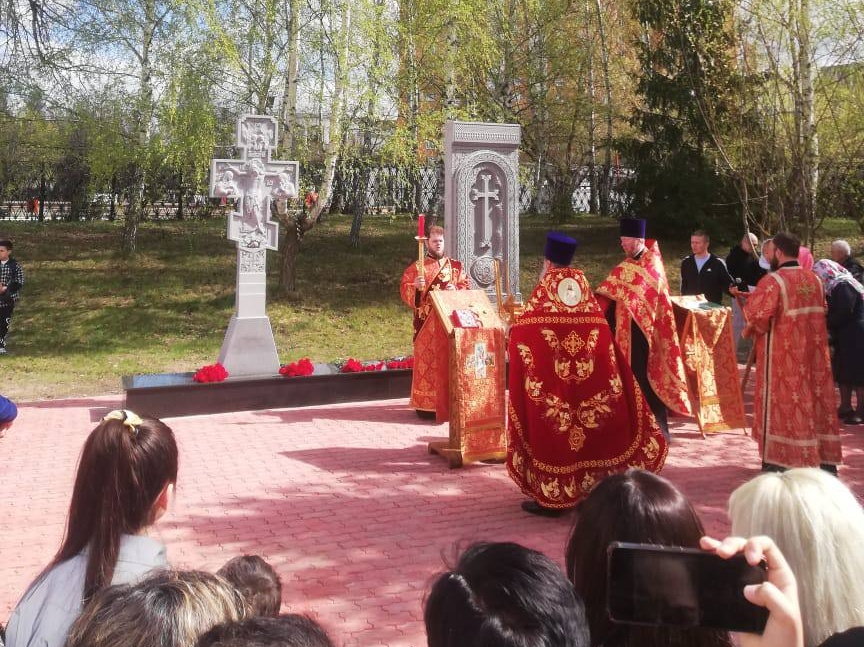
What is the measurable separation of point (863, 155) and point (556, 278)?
8452 millimetres

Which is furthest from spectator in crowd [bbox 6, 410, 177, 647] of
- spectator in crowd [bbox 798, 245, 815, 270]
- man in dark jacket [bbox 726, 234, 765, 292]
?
man in dark jacket [bbox 726, 234, 765, 292]

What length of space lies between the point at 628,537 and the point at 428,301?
22.6 ft

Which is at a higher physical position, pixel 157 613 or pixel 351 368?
pixel 157 613

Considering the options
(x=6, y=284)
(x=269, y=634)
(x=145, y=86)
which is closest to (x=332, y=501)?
(x=269, y=634)

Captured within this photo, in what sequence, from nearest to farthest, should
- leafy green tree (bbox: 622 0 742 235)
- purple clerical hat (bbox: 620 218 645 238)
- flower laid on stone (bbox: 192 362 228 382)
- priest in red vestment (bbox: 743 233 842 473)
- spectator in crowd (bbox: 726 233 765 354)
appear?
priest in red vestment (bbox: 743 233 842 473)
purple clerical hat (bbox: 620 218 645 238)
flower laid on stone (bbox: 192 362 228 382)
spectator in crowd (bbox: 726 233 765 354)
leafy green tree (bbox: 622 0 742 235)

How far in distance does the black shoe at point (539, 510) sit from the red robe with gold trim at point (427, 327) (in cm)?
281

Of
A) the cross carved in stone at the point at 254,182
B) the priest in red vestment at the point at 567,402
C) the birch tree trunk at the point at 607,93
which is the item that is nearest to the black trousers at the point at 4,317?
the cross carved in stone at the point at 254,182

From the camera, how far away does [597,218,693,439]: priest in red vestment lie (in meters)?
7.59

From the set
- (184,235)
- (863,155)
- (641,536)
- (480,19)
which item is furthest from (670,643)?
(184,235)

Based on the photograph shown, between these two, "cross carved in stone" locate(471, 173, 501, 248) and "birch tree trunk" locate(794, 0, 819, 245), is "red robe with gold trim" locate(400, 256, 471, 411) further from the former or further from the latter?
"birch tree trunk" locate(794, 0, 819, 245)

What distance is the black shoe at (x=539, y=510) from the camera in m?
6.03

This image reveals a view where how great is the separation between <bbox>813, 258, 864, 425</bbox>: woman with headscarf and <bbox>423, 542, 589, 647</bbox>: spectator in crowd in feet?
25.3

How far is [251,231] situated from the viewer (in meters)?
10.2

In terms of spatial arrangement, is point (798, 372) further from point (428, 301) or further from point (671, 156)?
point (671, 156)
